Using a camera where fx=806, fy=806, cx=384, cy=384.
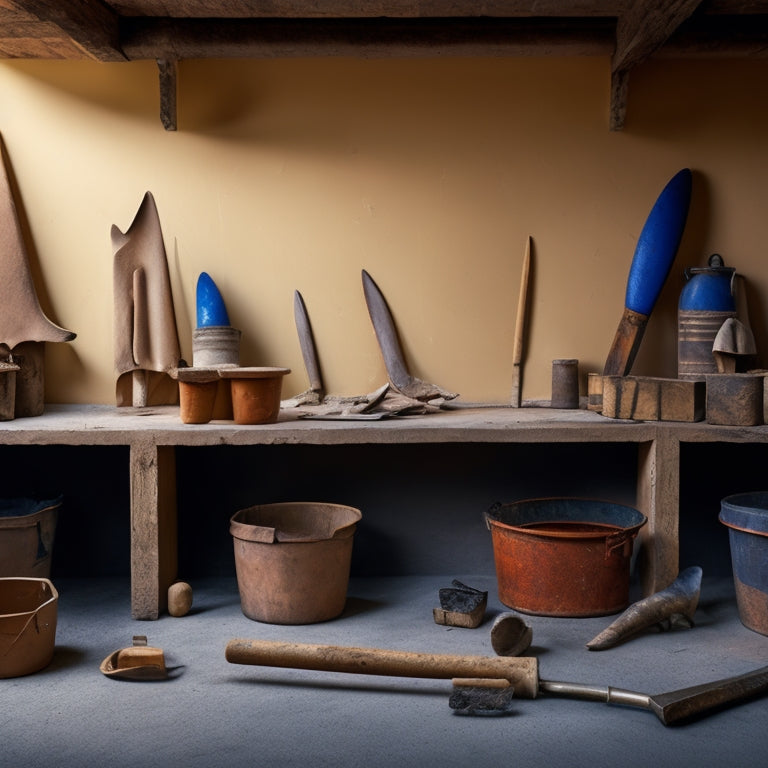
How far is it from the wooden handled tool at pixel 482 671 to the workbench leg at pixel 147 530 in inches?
27.5

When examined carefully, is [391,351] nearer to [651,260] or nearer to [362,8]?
[651,260]

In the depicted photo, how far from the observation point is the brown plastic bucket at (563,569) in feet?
10.6

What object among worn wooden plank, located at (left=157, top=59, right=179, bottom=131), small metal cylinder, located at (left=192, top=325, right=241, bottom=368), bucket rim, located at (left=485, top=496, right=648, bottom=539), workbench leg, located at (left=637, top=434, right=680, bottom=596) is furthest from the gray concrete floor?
worn wooden plank, located at (left=157, top=59, right=179, bottom=131)

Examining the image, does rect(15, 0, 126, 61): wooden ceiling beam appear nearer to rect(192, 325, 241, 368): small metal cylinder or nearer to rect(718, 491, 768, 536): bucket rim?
rect(192, 325, 241, 368): small metal cylinder

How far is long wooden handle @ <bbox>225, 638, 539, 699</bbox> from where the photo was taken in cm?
260

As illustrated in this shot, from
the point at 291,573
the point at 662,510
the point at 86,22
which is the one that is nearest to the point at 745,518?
the point at 662,510

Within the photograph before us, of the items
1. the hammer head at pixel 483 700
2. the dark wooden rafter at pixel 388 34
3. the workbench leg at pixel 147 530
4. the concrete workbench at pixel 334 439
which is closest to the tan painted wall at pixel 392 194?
the dark wooden rafter at pixel 388 34

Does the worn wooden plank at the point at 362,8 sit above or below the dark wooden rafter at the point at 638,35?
above

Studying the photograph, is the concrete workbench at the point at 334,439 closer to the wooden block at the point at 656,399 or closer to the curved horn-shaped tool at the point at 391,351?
the wooden block at the point at 656,399

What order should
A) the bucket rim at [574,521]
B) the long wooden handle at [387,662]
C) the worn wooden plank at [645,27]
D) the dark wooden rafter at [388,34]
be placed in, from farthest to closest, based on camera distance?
the dark wooden rafter at [388,34] < the bucket rim at [574,521] < the worn wooden plank at [645,27] < the long wooden handle at [387,662]

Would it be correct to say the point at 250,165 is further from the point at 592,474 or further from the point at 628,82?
the point at 592,474

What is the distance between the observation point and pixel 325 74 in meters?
3.87

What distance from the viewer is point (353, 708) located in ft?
8.31

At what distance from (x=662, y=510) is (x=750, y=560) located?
379 mm
